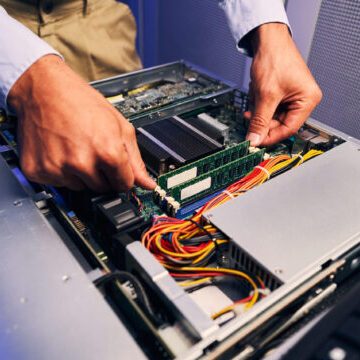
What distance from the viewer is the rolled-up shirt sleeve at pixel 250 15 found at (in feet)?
4.31

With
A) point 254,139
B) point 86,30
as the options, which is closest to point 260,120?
point 254,139

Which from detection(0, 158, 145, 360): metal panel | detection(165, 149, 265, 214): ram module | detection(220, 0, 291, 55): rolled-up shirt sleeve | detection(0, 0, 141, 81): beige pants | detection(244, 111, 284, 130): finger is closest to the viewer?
detection(0, 158, 145, 360): metal panel

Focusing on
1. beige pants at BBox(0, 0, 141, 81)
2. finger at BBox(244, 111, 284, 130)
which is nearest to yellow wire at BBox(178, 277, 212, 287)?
finger at BBox(244, 111, 284, 130)

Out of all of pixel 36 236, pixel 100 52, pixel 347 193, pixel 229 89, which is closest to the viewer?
pixel 36 236

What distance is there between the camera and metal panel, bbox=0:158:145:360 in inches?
23.3

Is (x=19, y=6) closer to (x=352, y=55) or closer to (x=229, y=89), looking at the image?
(x=229, y=89)

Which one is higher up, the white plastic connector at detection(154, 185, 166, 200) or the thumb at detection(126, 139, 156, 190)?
the thumb at detection(126, 139, 156, 190)

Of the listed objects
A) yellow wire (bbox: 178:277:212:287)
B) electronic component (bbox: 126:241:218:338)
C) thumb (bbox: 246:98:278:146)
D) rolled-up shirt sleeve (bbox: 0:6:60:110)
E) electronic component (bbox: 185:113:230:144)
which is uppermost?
rolled-up shirt sleeve (bbox: 0:6:60:110)

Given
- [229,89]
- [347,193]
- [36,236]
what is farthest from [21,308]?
[229,89]

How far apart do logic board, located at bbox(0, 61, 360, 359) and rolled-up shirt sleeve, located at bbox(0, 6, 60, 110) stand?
0.23 m

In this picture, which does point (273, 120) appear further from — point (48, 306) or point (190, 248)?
point (48, 306)

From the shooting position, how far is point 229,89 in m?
1.38

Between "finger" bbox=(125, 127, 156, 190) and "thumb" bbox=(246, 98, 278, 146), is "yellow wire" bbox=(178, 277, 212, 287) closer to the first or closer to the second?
"finger" bbox=(125, 127, 156, 190)

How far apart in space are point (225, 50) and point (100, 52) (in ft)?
2.63
